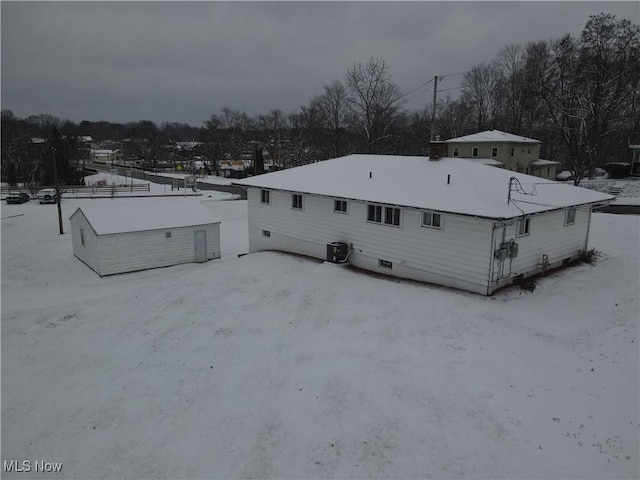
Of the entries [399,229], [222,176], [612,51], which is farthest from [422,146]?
[399,229]

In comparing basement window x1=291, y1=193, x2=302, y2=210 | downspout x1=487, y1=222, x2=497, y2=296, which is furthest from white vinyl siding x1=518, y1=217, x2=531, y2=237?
basement window x1=291, y1=193, x2=302, y2=210

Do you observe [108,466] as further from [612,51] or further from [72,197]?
[612,51]


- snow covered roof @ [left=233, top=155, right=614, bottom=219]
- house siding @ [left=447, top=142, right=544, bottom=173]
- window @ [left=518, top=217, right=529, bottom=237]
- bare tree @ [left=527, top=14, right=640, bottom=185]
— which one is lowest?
window @ [left=518, top=217, right=529, bottom=237]

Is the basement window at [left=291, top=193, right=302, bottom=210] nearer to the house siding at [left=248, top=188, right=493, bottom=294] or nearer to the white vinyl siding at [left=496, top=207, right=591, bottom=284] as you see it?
the house siding at [left=248, top=188, right=493, bottom=294]

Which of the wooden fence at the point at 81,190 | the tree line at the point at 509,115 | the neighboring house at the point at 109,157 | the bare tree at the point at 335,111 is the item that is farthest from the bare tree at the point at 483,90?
the neighboring house at the point at 109,157

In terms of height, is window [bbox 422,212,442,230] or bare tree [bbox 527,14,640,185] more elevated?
bare tree [bbox 527,14,640,185]

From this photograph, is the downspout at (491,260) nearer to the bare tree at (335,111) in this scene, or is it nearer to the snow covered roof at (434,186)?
the snow covered roof at (434,186)

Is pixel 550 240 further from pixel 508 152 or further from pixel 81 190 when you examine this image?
pixel 81 190
